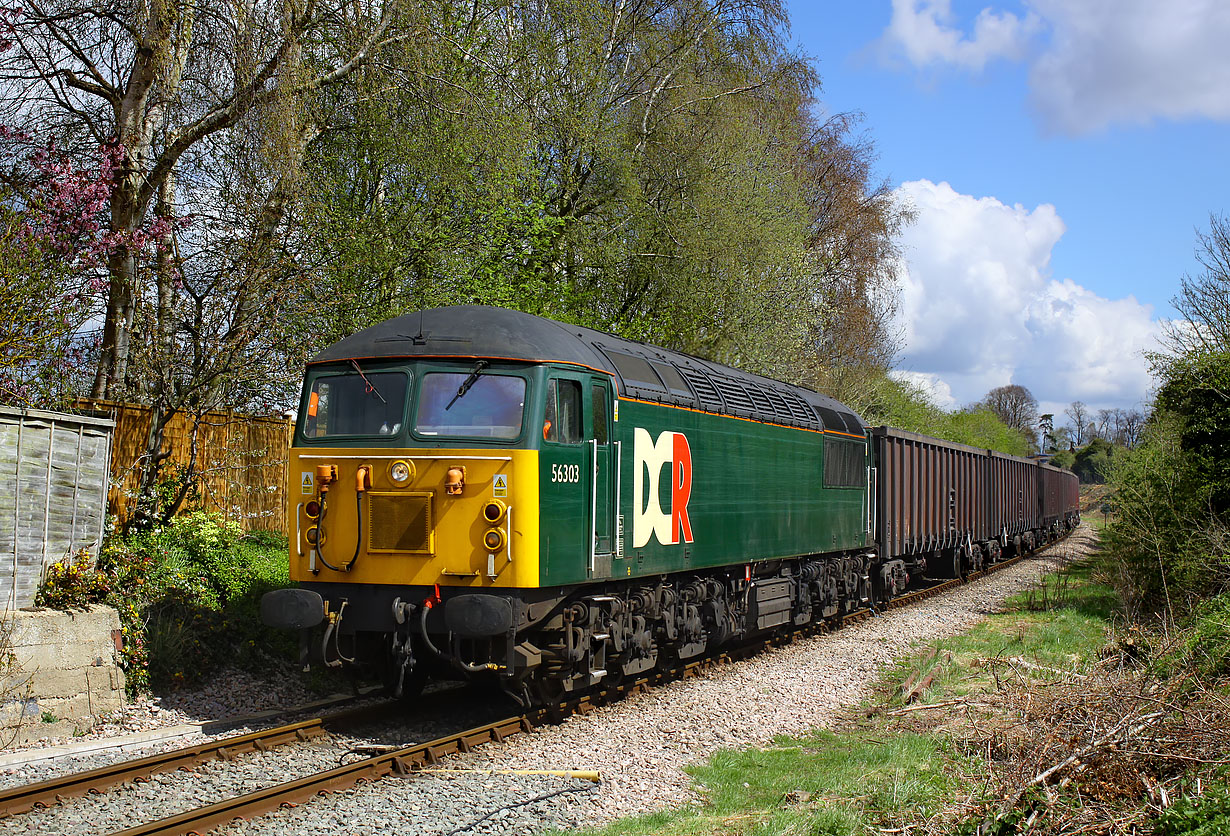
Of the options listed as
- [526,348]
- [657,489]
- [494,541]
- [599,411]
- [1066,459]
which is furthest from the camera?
[1066,459]

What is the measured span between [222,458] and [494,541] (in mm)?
7577

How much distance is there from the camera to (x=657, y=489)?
10852 millimetres

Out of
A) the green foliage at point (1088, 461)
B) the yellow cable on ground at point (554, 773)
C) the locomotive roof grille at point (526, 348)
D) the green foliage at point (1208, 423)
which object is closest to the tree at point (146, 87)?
the locomotive roof grille at point (526, 348)

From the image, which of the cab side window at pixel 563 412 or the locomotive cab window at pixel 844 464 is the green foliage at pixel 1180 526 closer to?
the locomotive cab window at pixel 844 464

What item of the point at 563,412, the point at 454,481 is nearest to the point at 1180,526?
the point at 563,412

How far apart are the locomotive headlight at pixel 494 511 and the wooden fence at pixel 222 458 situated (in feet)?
18.1

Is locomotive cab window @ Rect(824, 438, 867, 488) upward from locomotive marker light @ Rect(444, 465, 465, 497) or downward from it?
upward

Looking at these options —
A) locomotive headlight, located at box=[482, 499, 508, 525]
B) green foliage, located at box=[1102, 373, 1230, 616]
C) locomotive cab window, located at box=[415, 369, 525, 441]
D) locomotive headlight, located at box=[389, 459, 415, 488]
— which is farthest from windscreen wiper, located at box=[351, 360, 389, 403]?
green foliage, located at box=[1102, 373, 1230, 616]

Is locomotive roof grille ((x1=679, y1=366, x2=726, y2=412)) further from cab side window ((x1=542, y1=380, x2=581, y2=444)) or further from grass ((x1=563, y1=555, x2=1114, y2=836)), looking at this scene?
grass ((x1=563, y1=555, x2=1114, y2=836))

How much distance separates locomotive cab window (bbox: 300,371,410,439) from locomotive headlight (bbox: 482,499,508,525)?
3.57ft

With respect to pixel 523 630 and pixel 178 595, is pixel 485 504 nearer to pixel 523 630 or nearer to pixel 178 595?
pixel 523 630

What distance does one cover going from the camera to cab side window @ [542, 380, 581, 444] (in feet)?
30.1

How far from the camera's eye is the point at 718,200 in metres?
23.0

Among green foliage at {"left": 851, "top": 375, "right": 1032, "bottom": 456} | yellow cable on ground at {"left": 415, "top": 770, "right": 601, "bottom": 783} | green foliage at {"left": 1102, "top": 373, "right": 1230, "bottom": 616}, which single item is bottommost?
yellow cable on ground at {"left": 415, "top": 770, "right": 601, "bottom": 783}
